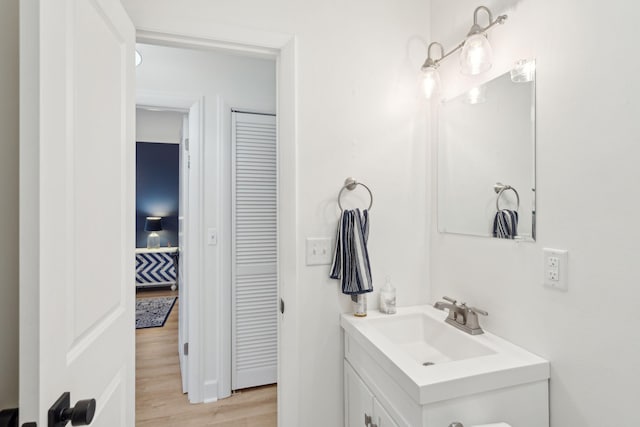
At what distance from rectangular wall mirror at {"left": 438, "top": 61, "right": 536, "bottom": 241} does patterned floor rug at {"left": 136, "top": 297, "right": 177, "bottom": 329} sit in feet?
11.8

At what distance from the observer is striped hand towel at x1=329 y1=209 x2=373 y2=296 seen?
4.74 ft

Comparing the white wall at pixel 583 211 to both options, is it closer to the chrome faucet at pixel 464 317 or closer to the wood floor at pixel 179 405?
the chrome faucet at pixel 464 317

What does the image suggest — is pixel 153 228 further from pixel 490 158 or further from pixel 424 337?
pixel 490 158

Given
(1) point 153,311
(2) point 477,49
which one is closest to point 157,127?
(1) point 153,311

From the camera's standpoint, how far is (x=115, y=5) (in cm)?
106

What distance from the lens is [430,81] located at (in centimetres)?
150

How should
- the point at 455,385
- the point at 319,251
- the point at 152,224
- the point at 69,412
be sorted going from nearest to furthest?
the point at 69,412
the point at 455,385
the point at 319,251
the point at 152,224

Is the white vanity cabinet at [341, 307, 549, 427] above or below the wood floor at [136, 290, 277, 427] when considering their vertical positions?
above

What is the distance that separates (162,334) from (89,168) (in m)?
3.20

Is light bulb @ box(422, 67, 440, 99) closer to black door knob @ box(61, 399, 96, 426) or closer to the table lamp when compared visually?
black door knob @ box(61, 399, 96, 426)

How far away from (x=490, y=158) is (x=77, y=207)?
1.39m

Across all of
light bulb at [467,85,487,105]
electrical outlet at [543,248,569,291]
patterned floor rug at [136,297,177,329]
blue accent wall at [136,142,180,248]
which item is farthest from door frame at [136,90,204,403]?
blue accent wall at [136,142,180,248]

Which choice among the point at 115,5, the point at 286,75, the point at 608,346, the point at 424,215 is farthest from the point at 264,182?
the point at 608,346

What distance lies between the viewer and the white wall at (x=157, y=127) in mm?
Result: 4812
